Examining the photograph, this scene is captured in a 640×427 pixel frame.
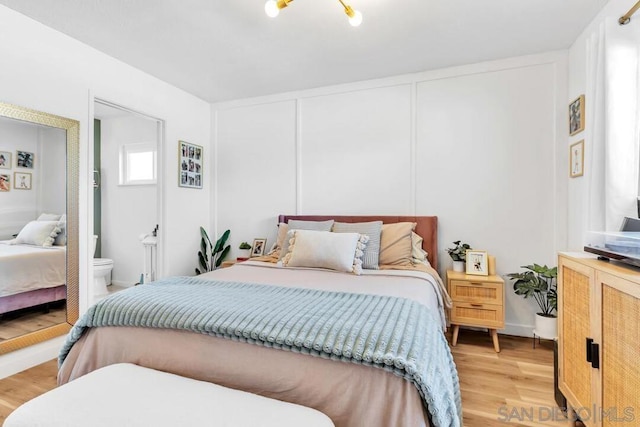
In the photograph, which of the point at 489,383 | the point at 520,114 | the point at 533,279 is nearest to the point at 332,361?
the point at 489,383

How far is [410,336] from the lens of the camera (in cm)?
116

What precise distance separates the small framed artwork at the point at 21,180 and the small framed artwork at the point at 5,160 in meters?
0.07

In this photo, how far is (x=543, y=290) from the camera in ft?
8.11

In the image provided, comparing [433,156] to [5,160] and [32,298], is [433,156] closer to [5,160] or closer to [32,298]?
[5,160]

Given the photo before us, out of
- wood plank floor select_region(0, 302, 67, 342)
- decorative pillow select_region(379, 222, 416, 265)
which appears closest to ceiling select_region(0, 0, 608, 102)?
decorative pillow select_region(379, 222, 416, 265)

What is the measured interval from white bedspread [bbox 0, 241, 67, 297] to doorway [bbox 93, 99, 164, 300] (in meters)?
1.77

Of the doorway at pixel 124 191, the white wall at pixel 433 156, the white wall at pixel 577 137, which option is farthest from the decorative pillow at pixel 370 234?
the doorway at pixel 124 191

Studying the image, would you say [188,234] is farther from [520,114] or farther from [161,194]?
[520,114]

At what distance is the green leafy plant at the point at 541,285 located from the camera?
247 cm

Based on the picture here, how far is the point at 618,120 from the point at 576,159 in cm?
81

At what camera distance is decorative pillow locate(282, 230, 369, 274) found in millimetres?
2441

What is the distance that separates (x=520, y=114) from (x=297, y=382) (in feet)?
9.52

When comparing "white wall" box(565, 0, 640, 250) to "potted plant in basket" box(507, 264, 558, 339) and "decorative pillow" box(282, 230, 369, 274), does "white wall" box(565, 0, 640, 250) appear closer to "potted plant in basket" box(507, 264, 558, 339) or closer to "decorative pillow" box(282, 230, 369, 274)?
"potted plant in basket" box(507, 264, 558, 339)

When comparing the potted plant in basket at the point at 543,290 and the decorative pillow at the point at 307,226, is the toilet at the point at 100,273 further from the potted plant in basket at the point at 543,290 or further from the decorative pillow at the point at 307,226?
the potted plant in basket at the point at 543,290
